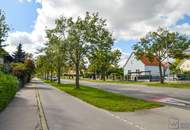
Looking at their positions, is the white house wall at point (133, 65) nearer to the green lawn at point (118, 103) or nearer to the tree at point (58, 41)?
the tree at point (58, 41)

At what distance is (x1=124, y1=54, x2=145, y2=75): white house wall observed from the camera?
94562mm

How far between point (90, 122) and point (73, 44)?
27.0 meters

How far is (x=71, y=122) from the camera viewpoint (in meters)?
11.7

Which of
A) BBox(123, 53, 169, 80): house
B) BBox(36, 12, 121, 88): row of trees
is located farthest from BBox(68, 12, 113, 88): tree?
BBox(123, 53, 169, 80): house

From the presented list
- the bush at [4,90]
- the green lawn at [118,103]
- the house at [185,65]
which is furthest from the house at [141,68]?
the bush at [4,90]

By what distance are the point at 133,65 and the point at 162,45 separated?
4418 centimetres

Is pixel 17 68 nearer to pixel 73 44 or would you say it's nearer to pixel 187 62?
pixel 73 44

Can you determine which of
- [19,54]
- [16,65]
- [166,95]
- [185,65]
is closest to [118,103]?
[166,95]

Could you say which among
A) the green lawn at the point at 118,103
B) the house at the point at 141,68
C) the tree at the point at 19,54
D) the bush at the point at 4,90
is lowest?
the green lawn at the point at 118,103

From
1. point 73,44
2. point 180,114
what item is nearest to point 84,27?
point 73,44

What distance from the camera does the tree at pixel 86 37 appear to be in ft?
125

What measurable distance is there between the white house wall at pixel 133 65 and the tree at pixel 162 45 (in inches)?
1452

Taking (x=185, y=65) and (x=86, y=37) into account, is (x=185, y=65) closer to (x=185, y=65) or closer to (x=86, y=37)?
(x=185, y=65)

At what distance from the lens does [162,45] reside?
54.7 metres
